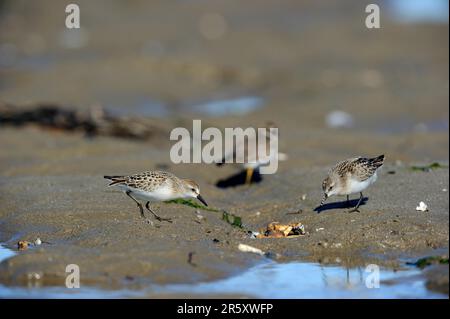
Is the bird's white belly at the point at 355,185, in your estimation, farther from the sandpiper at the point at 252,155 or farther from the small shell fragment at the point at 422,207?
the sandpiper at the point at 252,155

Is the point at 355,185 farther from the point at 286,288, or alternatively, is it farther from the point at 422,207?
the point at 286,288

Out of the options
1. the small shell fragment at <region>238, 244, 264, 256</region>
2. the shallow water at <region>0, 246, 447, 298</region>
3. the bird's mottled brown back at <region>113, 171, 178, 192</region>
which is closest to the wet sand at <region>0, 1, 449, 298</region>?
the small shell fragment at <region>238, 244, 264, 256</region>

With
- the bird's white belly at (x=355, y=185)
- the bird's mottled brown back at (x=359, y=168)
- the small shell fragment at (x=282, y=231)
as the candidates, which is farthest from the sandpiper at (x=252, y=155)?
the small shell fragment at (x=282, y=231)

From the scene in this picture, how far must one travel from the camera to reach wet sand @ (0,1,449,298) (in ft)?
28.8

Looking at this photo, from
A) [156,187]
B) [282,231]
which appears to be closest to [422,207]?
[282,231]

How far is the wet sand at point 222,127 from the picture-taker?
→ 28.8ft

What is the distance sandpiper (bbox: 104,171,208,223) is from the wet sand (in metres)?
0.31

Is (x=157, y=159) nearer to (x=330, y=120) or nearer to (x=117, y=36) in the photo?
(x=330, y=120)

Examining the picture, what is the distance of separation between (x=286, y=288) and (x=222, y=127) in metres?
9.87

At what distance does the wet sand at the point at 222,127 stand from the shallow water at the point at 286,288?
18cm

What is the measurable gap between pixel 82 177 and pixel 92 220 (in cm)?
258

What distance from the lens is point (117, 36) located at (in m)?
27.2

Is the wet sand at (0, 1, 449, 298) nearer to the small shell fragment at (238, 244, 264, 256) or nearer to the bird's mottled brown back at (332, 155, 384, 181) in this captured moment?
the small shell fragment at (238, 244, 264, 256)
